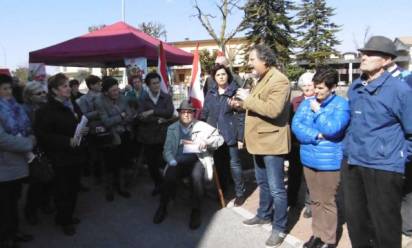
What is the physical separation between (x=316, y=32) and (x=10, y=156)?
51.1 m

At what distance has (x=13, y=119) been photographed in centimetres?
383

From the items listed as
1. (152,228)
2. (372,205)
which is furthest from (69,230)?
(372,205)

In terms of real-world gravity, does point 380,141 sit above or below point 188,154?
above

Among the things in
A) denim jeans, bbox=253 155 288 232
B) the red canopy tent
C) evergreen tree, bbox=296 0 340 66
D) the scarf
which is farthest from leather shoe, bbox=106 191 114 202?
evergreen tree, bbox=296 0 340 66

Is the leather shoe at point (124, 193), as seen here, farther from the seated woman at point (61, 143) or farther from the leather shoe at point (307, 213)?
the leather shoe at point (307, 213)

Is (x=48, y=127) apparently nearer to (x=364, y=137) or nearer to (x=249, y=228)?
(x=249, y=228)

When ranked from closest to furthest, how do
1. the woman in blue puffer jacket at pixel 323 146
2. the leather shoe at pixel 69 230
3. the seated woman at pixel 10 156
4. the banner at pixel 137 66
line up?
the woman in blue puffer jacket at pixel 323 146 < the seated woman at pixel 10 156 < the leather shoe at pixel 69 230 < the banner at pixel 137 66

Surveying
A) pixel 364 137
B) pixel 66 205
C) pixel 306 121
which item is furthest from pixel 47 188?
pixel 364 137

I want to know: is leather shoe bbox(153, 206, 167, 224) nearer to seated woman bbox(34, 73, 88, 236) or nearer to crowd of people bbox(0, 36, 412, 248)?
crowd of people bbox(0, 36, 412, 248)

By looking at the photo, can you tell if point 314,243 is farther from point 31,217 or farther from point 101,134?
point 31,217

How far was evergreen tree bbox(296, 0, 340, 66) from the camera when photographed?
163ft

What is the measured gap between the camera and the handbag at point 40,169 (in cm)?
409

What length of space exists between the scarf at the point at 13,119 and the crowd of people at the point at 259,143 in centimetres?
1

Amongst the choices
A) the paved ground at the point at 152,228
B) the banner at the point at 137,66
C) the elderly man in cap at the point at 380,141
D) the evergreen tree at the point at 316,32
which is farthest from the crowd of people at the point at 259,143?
the evergreen tree at the point at 316,32
